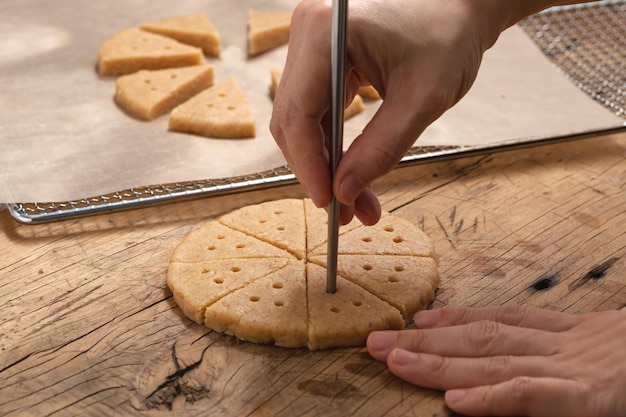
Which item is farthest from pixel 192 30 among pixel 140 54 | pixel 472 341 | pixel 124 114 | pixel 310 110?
pixel 472 341

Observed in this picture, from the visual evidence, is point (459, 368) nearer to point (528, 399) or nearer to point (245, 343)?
point (528, 399)

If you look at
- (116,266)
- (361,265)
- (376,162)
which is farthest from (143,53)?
Result: (376,162)

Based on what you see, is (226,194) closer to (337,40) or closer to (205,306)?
(205,306)

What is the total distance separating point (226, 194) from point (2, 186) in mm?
653

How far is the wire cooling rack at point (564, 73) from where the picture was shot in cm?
A: 216

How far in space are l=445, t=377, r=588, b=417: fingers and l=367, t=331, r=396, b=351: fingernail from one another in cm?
19

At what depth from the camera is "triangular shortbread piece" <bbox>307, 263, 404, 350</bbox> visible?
5.37 ft

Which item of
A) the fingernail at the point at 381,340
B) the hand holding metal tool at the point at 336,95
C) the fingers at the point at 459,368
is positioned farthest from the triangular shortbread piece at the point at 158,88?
the fingers at the point at 459,368

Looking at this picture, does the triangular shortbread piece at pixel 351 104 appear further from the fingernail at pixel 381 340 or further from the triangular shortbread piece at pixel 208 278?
the fingernail at pixel 381 340

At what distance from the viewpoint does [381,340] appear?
1.59 meters

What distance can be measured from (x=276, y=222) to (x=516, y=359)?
789 mm

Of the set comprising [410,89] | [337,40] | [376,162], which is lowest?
[376,162]

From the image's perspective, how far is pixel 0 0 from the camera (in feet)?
11.0

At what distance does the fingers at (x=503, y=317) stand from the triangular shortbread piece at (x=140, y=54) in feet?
5.67
